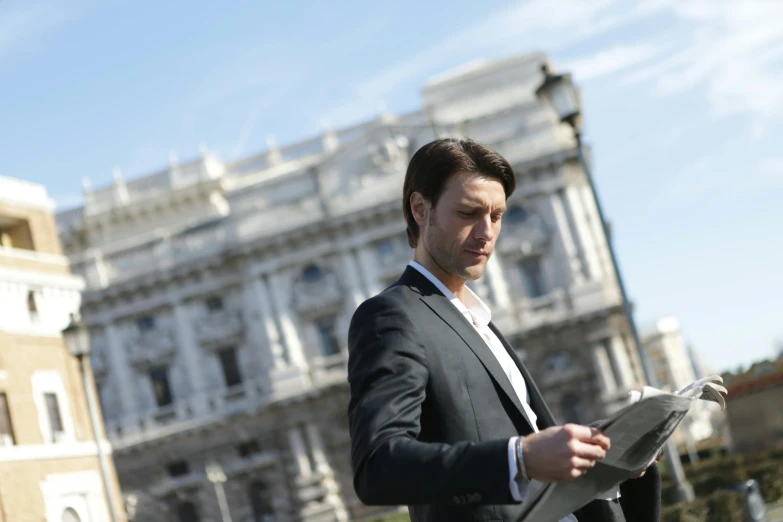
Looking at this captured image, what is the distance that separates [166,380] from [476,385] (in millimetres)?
42786

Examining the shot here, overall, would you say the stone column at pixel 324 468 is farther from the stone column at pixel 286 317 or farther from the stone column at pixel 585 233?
the stone column at pixel 585 233

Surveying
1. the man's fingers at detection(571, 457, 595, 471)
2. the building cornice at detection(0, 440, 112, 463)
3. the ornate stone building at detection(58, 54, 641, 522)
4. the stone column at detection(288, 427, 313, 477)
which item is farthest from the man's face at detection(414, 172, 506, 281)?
the stone column at detection(288, 427, 313, 477)

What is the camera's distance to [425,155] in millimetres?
2820

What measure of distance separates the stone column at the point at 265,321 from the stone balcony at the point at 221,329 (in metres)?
0.61

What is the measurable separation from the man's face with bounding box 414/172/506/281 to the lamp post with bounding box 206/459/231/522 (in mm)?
40193

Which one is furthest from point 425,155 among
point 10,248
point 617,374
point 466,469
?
point 617,374

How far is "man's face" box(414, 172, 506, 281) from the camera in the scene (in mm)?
2770

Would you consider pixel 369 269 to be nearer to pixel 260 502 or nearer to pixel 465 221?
pixel 260 502

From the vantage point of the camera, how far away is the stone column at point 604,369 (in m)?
39.5

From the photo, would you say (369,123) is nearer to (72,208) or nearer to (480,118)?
(480,118)

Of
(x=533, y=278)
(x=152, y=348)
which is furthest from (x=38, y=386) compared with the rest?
(x=533, y=278)

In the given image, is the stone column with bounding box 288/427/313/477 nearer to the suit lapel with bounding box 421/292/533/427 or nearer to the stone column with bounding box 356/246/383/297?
the stone column with bounding box 356/246/383/297

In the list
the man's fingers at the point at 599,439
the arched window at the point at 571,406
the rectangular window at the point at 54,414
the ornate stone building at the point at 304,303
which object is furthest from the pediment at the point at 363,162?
the man's fingers at the point at 599,439

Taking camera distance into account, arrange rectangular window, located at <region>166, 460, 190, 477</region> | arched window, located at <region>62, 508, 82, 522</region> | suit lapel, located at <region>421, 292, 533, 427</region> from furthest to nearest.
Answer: rectangular window, located at <region>166, 460, 190, 477</region> → arched window, located at <region>62, 508, 82, 522</region> → suit lapel, located at <region>421, 292, 533, 427</region>
